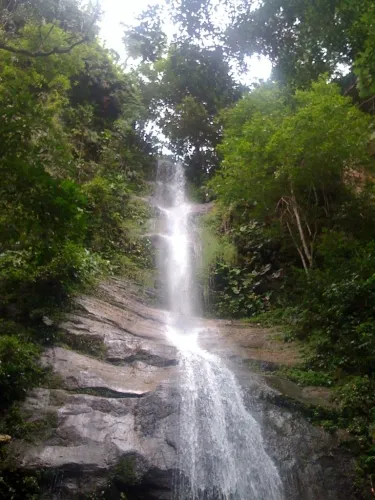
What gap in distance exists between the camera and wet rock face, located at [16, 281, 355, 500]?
6258 millimetres

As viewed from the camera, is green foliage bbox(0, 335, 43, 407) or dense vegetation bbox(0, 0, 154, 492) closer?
dense vegetation bbox(0, 0, 154, 492)

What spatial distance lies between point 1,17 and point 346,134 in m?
7.96

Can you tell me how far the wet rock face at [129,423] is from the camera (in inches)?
246

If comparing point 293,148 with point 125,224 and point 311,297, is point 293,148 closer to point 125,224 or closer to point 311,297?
point 311,297

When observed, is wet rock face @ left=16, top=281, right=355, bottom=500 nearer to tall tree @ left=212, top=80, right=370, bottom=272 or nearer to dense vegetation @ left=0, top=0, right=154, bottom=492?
dense vegetation @ left=0, top=0, right=154, bottom=492

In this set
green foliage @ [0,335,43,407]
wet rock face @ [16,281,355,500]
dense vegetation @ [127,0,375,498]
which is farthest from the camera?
dense vegetation @ [127,0,375,498]

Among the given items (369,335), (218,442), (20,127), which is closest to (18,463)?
(218,442)

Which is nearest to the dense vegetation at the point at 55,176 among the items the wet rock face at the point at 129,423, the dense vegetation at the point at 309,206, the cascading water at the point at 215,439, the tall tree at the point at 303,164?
the wet rock face at the point at 129,423

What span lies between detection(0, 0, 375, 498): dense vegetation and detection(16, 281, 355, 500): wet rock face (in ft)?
1.40

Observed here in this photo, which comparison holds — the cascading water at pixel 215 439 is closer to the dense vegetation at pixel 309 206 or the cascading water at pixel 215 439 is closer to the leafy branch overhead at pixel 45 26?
the dense vegetation at pixel 309 206

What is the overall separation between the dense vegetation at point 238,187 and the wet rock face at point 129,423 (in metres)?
0.43

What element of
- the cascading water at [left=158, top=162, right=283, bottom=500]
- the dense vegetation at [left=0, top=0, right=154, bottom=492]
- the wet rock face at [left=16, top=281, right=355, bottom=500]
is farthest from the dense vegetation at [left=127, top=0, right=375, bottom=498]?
the dense vegetation at [left=0, top=0, right=154, bottom=492]

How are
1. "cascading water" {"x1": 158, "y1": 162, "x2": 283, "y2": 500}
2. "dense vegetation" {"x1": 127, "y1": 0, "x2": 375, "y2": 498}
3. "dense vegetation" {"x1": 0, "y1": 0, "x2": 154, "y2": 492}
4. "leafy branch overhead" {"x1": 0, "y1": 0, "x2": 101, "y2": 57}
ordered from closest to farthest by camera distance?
"dense vegetation" {"x1": 0, "y1": 0, "x2": 154, "y2": 492} < "cascading water" {"x1": 158, "y1": 162, "x2": 283, "y2": 500} < "dense vegetation" {"x1": 127, "y1": 0, "x2": 375, "y2": 498} < "leafy branch overhead" {"x1": 0, "y1": 0, "x2": 101, "y2": 57}

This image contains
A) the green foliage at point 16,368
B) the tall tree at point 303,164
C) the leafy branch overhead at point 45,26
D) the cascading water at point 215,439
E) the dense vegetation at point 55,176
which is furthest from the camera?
the tall tree at point 303,164
